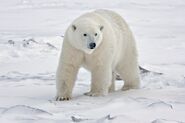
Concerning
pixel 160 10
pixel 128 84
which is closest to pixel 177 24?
pixel 160 10

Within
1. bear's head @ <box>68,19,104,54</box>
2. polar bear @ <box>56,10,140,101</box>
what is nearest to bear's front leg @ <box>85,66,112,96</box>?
polar bear @ <box>56,10,140,101</box>

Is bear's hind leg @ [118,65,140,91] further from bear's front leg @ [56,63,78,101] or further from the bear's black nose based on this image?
the bear's black nose

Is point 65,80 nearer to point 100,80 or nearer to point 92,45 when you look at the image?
point 100,80

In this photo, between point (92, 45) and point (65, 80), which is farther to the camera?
point (65, 80)

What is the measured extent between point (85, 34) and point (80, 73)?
2.08 metres

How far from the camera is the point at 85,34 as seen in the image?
4703 millimetres

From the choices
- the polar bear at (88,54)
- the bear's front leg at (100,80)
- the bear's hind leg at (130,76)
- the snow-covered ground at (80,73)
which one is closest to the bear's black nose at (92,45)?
the polar bear at (88,54)

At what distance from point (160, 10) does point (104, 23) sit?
454 inches

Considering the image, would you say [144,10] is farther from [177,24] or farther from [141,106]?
[141,106]

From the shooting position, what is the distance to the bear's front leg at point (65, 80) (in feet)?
15.8

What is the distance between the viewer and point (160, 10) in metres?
16.4

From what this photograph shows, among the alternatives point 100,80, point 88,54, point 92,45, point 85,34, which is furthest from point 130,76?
point 92,45

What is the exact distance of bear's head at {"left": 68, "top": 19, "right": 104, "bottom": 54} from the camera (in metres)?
4.64

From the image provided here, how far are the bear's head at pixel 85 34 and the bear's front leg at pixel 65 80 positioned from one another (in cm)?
25
